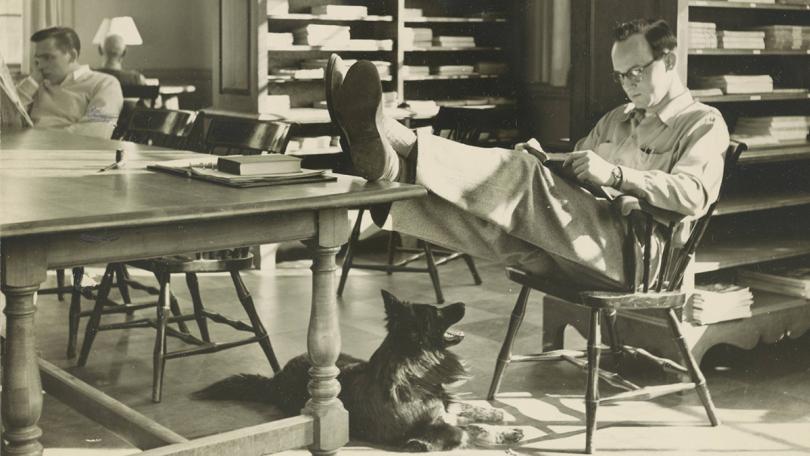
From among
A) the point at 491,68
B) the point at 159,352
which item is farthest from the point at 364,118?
the point at 491,68

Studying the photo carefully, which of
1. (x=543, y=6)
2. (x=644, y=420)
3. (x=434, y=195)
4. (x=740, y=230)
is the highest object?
(x=543, y=6)

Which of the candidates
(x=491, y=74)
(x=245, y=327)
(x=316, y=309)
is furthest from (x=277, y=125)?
(x=491, y=74)

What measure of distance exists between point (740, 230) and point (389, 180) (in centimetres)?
267

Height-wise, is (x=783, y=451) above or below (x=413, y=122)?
below

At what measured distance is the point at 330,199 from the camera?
8.93ft

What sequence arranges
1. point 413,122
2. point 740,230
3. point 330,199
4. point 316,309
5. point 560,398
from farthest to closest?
point 413,122
point 740,230
point 560,398
point 316,309
point 330,199

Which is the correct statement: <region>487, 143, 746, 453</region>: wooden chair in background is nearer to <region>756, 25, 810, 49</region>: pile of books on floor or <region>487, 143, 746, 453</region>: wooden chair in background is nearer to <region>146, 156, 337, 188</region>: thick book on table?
<region>146, 156, 337, 188</region>: thick book on table

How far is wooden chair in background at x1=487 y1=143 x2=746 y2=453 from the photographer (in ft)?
11.3

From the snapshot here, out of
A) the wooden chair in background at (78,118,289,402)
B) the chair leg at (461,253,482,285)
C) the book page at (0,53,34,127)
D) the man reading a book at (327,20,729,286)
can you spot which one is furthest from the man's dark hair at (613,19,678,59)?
the book page at (0,53,34,127)

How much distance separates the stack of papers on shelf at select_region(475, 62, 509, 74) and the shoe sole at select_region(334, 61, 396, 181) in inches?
216

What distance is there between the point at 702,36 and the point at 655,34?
1131 millimetres

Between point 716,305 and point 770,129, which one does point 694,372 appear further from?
point 770,129

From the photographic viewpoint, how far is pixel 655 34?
367 centimetres

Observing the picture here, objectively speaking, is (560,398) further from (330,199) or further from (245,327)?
(330,199)
